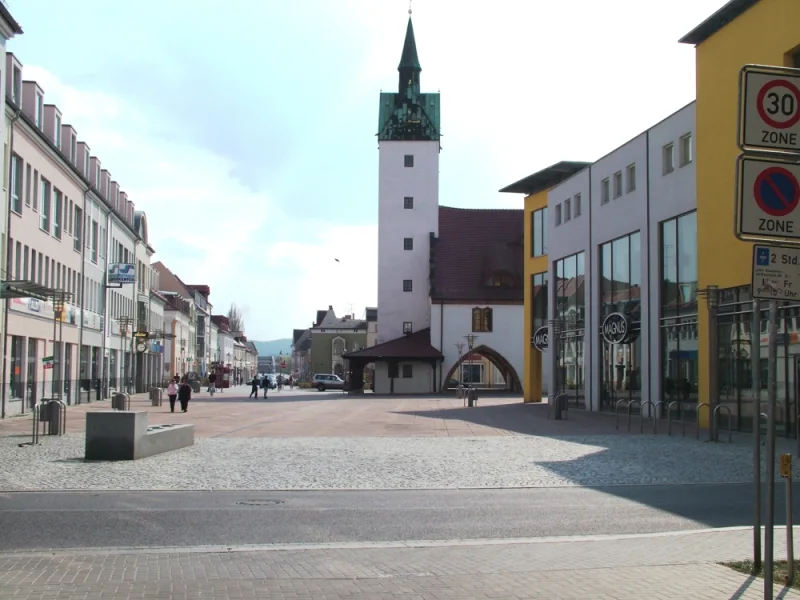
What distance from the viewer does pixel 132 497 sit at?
13250 millimetres

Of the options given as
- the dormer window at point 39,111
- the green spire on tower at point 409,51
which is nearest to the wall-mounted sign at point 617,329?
the dormer window at point 39,111

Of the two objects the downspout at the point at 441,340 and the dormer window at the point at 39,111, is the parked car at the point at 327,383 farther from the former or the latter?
the dormer window at the point at 39,111

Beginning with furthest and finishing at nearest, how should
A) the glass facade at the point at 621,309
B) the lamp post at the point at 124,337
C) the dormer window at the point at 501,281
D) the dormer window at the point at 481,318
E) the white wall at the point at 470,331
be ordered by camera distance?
the dormer window at the point at 501,281 → the dormer window at the point at 481,318 → the white wall at the point at 470,331 → the lamp post at the point at 124,337 → the glass facade at the point at 621,309

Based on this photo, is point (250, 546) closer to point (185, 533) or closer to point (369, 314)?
point (185, 533)

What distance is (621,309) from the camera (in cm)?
3525

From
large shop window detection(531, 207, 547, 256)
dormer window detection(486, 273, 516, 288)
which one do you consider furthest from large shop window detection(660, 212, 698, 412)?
dormer window detection(486, 273, 516, 288)

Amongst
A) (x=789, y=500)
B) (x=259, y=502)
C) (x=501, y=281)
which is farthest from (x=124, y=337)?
(x=789, y=500)

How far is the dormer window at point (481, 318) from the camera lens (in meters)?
71.1

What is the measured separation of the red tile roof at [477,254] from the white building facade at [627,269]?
27.3 meters

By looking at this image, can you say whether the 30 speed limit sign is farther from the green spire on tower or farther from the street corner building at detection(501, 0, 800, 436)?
the green spire on tower

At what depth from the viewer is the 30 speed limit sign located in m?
6.23

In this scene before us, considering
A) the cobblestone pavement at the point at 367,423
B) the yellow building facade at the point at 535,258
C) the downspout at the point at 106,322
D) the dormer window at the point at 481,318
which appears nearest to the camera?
the cobblestone pavement at the point at 367,423

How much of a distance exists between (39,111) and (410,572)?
34087 mm

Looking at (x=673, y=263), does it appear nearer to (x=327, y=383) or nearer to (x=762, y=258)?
(x=762, y=258)
